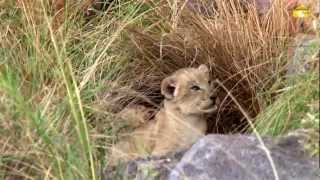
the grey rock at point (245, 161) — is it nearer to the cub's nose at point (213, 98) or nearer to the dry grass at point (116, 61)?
the dry grass at point (116, 61)

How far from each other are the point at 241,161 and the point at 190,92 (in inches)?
38.2

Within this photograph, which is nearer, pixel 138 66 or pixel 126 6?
pixel 138 66

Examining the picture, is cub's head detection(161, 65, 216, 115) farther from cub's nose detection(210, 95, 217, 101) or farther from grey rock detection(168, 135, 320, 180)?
grey rock detection(168, 135, 320, 180)

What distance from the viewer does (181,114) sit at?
4.63m

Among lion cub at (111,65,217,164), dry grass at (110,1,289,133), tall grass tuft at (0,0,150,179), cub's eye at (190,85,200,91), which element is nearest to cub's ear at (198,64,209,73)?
lion cub at (111,65,217,164)

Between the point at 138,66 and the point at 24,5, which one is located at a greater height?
the point at 24,5

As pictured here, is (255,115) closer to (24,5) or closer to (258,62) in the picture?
(258,62)

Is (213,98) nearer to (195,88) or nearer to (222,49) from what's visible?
(195,88)

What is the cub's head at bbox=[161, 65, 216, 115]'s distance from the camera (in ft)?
15.1

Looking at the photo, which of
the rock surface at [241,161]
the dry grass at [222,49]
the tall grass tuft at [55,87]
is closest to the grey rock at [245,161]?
the rock surface at [241,161]

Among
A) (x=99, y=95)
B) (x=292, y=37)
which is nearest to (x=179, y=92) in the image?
(x=99, y=95)

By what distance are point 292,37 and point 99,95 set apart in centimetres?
112

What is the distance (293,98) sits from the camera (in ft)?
13.6

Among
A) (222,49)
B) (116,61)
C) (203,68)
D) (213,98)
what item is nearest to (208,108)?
(213,98)
